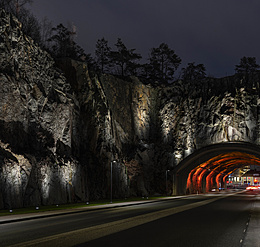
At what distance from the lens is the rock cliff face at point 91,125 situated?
3725cm

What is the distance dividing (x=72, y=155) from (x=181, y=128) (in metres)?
30.6

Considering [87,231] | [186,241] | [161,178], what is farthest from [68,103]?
[186,241]

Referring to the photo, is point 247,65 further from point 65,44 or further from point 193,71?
point 65,44

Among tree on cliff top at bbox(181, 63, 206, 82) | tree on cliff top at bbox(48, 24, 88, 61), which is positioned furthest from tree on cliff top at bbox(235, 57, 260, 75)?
tree on cliff top at bbox(48, 24, 88, 61)

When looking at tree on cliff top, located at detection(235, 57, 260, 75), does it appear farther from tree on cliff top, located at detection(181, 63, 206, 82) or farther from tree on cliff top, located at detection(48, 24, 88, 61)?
tree on cliff top, located at detection(48, 24, 88, 61)

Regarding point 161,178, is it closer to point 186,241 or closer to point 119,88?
point 119,88

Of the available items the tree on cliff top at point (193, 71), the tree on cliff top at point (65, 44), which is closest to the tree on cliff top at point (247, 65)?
the tree on cliff top at point (193, 71)

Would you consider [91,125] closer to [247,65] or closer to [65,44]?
[65,44]

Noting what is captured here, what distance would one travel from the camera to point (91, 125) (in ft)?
174

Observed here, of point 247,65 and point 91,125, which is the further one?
point 247,65

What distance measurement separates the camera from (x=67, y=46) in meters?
73.2

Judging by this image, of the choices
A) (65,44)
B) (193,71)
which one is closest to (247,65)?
(193,71)

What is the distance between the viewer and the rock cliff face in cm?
3725

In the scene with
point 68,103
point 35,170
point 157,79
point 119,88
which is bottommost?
point 35,170
